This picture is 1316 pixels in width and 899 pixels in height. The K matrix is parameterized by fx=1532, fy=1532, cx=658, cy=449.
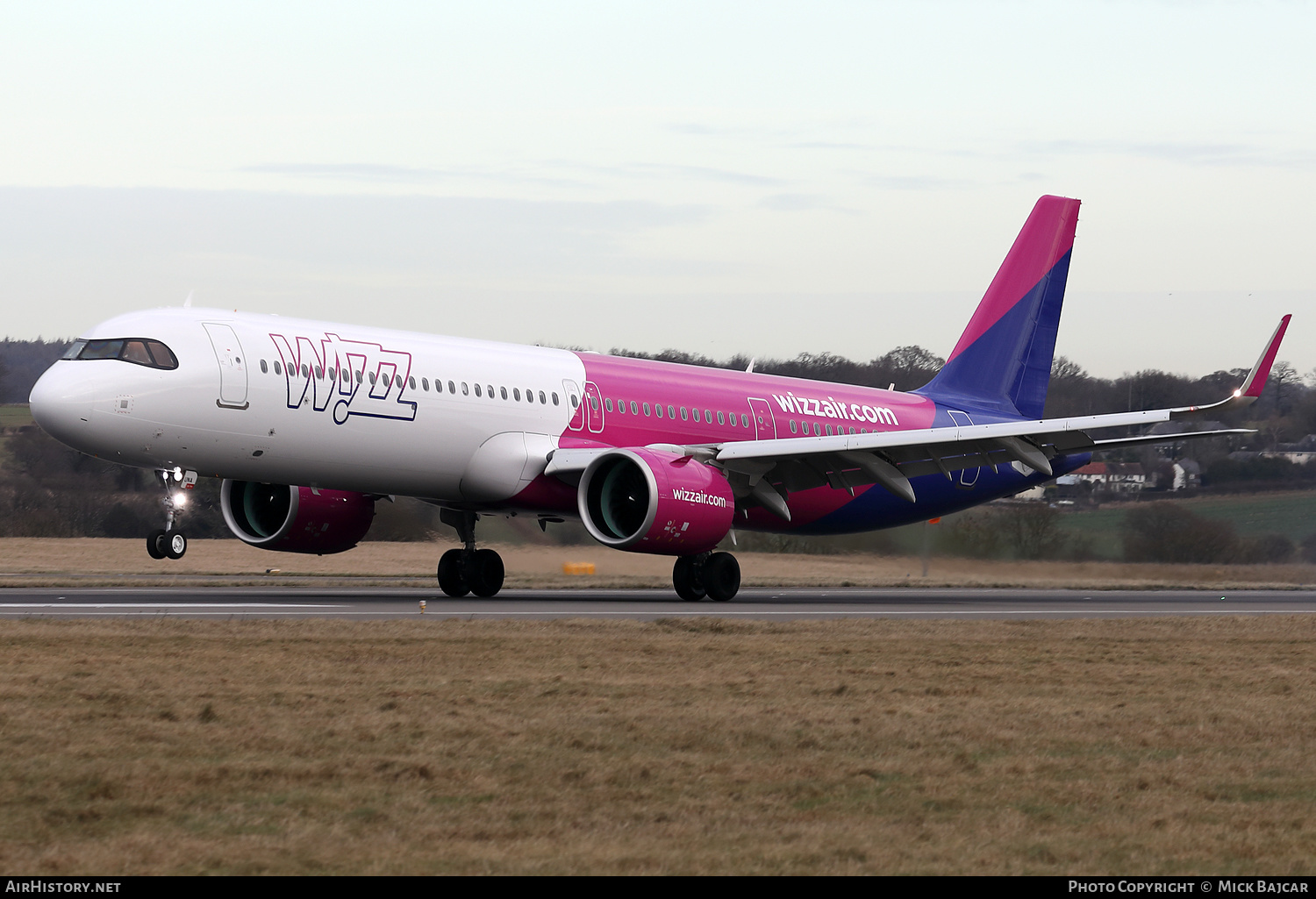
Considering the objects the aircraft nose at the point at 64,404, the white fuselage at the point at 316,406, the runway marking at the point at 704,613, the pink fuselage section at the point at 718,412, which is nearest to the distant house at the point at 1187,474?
the pink fuselage section at the point at 718,412

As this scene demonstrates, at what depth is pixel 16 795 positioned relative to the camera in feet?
27.8

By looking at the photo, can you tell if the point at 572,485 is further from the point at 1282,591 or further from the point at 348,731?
the point at 1282,591

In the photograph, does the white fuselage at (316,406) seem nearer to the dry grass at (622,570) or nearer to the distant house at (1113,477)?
the dry grass at (622,570)

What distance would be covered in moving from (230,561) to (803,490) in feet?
67.2

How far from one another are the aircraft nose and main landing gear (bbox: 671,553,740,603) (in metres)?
10.0

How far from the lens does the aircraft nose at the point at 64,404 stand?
2164cm


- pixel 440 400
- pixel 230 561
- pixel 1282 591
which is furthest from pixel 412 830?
pixel 230 561

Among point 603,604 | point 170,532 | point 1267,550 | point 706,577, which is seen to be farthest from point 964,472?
point 170,532

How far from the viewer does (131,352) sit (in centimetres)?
2227

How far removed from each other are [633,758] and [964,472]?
2314 cm

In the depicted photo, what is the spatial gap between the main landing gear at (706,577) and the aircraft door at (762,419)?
3693 millimetres

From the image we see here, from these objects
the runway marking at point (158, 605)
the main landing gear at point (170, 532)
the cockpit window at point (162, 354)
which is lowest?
the runway marking at point (158, 605)

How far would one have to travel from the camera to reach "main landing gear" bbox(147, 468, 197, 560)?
21.0 metres

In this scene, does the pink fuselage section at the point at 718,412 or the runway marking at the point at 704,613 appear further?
the pink fuselage section at the point at 718,412
